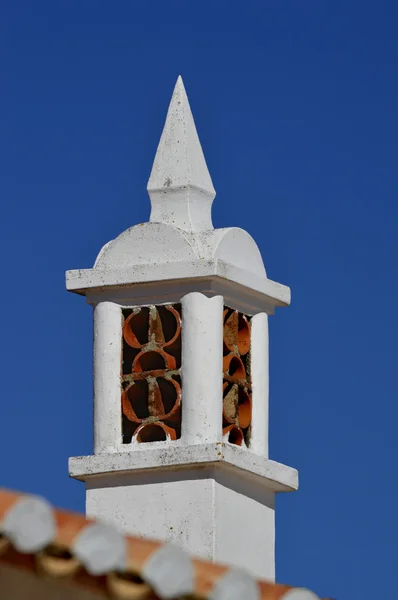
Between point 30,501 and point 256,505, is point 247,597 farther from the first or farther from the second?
point 256,505

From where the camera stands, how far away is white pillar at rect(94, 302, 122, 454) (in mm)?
15125

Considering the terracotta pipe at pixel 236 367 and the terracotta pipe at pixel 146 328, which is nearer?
the terracotta pipe at pixel 146 328

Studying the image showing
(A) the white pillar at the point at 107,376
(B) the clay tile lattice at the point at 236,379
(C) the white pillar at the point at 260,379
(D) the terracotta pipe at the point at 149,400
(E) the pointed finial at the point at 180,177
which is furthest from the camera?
(E) the pointed finial at the point at 180,177

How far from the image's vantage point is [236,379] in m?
15.4

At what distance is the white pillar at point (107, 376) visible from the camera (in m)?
15.1

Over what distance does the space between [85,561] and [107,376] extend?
6739mm

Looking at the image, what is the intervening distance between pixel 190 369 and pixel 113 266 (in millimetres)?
1007

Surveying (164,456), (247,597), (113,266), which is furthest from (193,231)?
(247,597)

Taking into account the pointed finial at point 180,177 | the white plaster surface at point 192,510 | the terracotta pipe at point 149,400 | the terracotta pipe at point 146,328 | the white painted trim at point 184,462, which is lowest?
the white plaster surface at point 192,510

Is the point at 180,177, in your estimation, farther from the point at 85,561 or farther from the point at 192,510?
the point at 85,561

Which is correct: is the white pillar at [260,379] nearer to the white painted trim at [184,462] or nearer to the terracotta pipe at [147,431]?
the white painted trim at [184,462]

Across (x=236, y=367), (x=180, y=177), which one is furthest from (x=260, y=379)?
(x=180, y=177)

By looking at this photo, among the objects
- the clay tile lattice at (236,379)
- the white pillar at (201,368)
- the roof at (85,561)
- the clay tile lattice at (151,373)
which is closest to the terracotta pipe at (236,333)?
the clay tile lattice at (236,379)

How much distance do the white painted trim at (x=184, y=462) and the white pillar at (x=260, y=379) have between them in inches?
10.6
